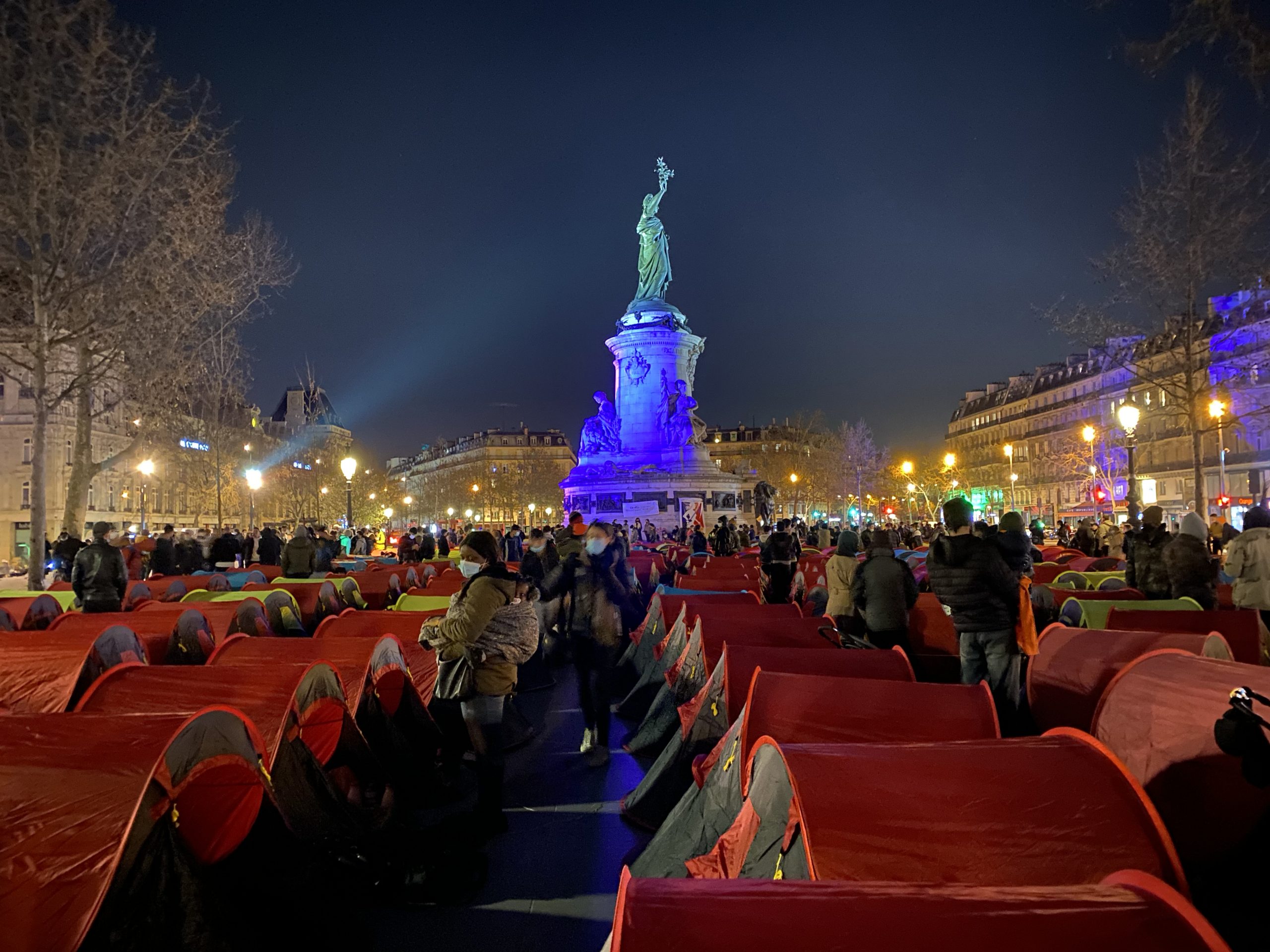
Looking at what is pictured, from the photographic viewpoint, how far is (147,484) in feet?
206

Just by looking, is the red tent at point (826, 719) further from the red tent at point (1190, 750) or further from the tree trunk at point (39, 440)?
the tree trunk at point (39, 440)

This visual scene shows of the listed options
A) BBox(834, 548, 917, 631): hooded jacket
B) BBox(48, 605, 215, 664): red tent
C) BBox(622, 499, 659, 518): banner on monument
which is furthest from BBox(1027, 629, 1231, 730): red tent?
BBox(622, 499, 659, 518): banner on monument

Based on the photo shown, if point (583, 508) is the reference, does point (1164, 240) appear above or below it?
above

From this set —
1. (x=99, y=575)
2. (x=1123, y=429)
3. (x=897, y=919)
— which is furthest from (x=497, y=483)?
(x=897, y=919)

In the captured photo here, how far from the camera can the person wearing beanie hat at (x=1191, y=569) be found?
916cm

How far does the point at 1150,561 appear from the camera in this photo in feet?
32.9

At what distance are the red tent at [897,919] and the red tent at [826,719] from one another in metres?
2.03

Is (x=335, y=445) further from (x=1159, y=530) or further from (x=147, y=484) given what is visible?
(x=1159, y=530)

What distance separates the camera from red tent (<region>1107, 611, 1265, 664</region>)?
23.4 feet

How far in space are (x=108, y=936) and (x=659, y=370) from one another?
4739 centimetres

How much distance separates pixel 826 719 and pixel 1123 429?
120ft

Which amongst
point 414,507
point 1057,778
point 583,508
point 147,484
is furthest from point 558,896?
point 414,507

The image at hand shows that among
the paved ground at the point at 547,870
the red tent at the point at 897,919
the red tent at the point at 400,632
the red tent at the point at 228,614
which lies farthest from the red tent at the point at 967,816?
the red tent at the point at 228,614

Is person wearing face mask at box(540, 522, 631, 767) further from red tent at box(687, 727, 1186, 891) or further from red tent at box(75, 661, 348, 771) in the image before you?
red tent at box(687, 727, 1186, 891)
